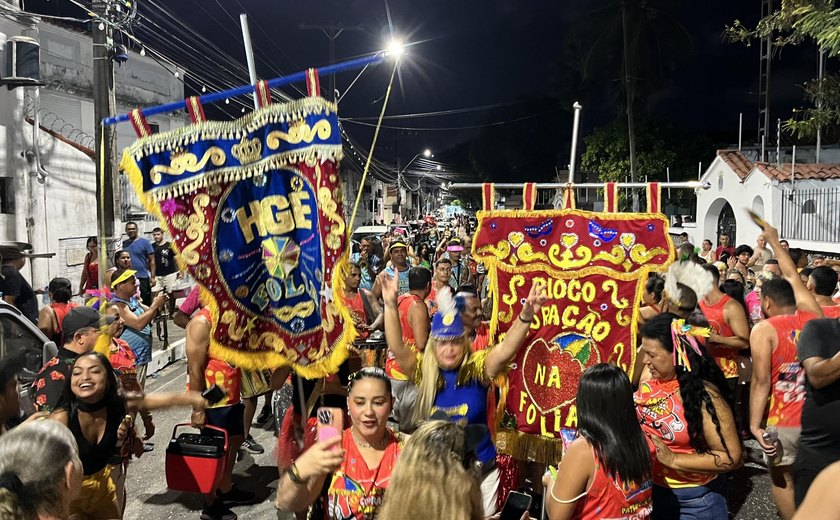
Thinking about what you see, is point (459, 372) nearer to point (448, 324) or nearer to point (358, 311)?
point (448, 324)

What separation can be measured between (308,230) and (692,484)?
237 cm

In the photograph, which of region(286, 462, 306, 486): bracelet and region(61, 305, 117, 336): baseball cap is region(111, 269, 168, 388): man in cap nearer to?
region(61, 305, 117, 336): baseball cap

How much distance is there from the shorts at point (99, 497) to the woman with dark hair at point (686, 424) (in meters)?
2.93

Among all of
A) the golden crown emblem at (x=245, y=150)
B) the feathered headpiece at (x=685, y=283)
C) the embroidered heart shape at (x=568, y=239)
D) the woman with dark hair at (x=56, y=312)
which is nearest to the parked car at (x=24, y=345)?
the woman with dark hair at (x=56, y=312)

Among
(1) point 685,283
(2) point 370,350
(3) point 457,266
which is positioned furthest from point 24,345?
(3) point 457,266

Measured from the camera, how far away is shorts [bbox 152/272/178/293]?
11977mm

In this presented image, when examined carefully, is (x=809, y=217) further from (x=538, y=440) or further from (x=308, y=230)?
(x=308, y=230)

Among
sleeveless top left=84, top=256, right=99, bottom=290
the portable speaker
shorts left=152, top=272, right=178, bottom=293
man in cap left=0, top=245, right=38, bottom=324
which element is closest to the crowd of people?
man in cap left=0, top=245, right=38, bottom=324

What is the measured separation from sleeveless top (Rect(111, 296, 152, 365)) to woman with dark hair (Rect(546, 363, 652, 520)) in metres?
5.14

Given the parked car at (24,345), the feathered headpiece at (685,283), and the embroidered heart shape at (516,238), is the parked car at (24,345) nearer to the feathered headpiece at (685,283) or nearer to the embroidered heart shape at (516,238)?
the embroidered heart shape at (516,238)

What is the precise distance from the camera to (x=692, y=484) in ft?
10.6

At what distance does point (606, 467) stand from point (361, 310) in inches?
198

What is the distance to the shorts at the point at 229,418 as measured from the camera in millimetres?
4855

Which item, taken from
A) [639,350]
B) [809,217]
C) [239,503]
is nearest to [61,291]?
[239,503]
